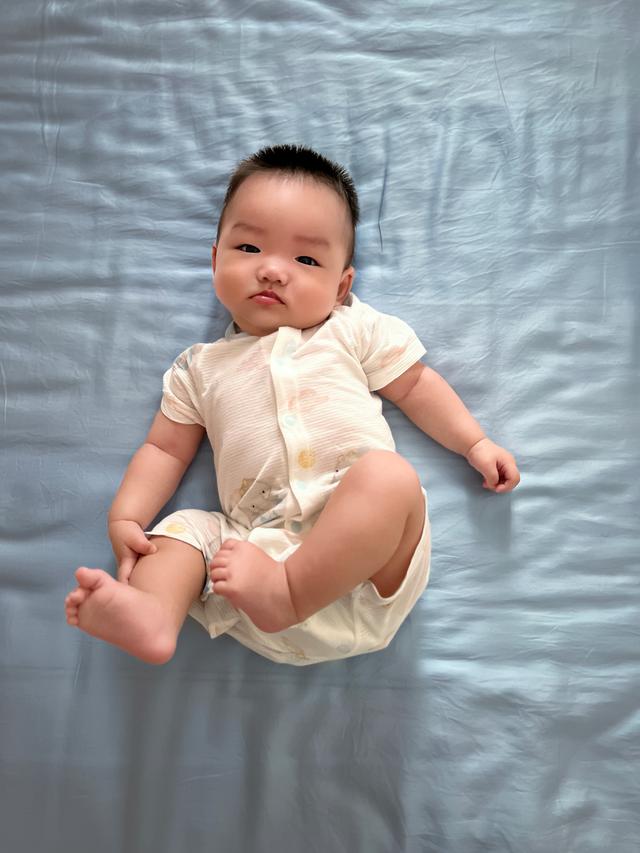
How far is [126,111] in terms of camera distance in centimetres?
131

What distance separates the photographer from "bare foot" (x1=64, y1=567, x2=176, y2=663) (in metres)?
0.89

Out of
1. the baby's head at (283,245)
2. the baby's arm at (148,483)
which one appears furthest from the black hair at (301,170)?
the baby's arm at (148,483)

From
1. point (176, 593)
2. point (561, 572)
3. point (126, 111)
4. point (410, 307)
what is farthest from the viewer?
point (126, 111)

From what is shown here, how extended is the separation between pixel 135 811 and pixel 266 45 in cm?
112

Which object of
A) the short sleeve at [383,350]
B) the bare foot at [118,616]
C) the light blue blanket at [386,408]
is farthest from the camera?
the short sleeve at [383,350]

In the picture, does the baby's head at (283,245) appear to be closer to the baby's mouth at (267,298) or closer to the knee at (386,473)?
the baby's mouth at (267,298)

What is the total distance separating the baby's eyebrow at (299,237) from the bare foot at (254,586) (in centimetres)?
42

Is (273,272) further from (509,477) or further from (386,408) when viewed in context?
(509,477)

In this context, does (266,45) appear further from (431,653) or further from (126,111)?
(431,653)

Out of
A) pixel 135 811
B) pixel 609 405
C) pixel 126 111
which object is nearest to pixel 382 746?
pixel 135 811

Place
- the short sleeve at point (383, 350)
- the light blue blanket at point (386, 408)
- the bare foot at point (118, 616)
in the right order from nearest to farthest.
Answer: the bare foot at point (118, 616), the light blue blanket at point (386, 408), the short sleeve at point (383, 350)

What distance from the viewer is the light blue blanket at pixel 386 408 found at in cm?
101

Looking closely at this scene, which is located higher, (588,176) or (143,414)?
(588,176)

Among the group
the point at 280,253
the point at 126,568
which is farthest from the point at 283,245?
the point at 126,568
